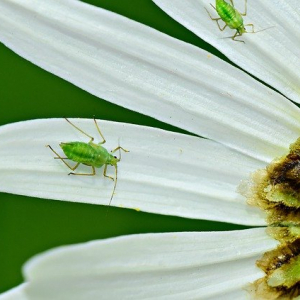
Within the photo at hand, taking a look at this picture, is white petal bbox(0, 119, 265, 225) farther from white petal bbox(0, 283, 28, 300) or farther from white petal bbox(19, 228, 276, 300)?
white petal bbox(0, 283, 28, 300)

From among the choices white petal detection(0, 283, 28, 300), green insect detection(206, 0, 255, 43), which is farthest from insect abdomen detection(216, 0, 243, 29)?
white petal detection(0, 283, 28, 300)

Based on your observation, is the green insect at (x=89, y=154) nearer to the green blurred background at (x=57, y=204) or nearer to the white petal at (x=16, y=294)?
the green blurred background at (x=57, y=204)

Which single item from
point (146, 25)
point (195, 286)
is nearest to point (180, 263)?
point (195, 286)

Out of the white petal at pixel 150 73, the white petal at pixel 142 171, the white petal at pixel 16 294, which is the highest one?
the white petal at pixel 150 73

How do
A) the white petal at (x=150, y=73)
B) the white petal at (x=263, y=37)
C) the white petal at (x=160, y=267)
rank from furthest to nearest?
the white petal at (x=263, y=37), the white petal at (x=150, y=73), the white petal at (x=160, y=267)

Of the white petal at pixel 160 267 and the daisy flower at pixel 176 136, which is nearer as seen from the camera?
the white petal at pixel 160 267

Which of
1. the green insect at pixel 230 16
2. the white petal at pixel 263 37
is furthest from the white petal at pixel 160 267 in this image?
the green insect at pixel 230 16
